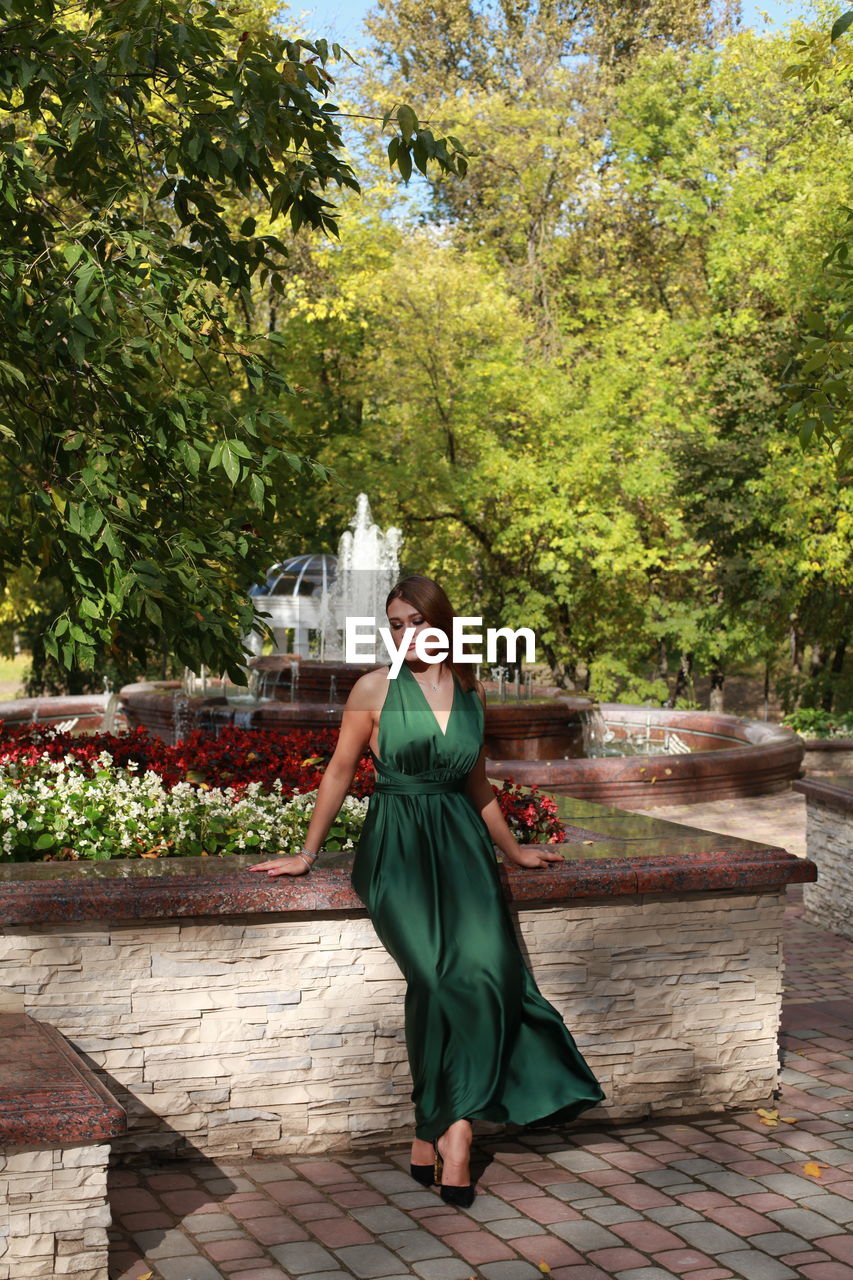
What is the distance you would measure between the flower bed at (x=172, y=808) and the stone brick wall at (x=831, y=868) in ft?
12.6

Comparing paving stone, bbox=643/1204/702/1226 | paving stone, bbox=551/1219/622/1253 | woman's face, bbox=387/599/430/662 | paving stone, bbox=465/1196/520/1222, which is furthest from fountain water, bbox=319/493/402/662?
paving stone, bbox=551/1219/622/1253

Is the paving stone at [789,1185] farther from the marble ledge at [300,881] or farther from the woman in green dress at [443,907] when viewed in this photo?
the marble ledge at [300,881]

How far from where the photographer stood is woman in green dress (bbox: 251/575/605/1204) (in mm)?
4840

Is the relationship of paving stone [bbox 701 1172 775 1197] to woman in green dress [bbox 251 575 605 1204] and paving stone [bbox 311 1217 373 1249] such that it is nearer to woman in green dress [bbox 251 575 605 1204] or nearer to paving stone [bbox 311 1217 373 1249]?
woman in green dress [bbox 251 575 605 1204]

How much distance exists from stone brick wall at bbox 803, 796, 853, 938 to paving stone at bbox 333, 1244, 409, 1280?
5.93 meters

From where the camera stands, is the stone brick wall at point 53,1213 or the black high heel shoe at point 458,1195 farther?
the black high heel shoe at point 458,1195

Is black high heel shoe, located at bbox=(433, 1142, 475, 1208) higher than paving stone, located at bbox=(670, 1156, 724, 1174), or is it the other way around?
black high heel shoe, located at bbox=(433, 1142, 475, 1208)

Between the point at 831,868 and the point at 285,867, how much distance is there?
224 inches

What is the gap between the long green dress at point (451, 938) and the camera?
15.9 feet

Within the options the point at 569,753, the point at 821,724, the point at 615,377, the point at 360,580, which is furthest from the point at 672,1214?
the point at 615,377

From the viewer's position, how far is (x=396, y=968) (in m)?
5.26

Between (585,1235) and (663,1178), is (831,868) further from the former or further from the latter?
(585,1235)

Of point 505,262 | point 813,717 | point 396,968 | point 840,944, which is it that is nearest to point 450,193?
point 505,262

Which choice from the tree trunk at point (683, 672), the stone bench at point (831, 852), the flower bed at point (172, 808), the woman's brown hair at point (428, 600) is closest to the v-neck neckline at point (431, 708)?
the woman's brown hair at point (428, 600)
